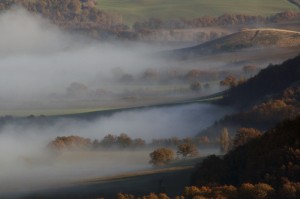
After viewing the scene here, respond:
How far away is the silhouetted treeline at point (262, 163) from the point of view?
189ft

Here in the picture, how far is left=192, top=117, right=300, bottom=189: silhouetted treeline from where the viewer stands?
57750 mm

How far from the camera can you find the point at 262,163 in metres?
60.9

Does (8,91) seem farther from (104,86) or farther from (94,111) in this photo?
(94,111)

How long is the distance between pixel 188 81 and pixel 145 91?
13.8 m

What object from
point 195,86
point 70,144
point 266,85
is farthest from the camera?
point 195,86

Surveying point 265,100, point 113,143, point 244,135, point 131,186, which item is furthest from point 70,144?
point 131,186

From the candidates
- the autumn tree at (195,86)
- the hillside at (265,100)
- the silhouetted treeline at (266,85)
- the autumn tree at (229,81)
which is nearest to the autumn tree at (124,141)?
the hillside at (265,100)

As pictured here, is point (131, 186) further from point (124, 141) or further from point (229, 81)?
point (229, 81)

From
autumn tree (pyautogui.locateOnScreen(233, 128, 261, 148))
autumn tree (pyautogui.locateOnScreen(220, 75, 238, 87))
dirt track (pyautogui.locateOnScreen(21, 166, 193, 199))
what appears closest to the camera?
dirt track (pyautogui.locateOnScreen(21, 166, 193, 199))

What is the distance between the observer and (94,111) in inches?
5625

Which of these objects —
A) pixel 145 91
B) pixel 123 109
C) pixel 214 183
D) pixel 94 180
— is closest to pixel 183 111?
pixel 123 109

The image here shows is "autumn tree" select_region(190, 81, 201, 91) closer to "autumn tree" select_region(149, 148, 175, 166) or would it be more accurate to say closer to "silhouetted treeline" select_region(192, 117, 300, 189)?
"autumn tree" select_region(149, 148, 175, 166)

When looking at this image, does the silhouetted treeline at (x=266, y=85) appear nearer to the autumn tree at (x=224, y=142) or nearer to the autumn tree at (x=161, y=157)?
the autumn tree at (x=224, y=142)

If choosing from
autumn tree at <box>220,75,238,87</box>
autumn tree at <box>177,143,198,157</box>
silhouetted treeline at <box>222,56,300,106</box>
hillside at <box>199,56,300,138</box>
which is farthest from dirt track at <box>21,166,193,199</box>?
autumn tree at <box>220,75,238,87</box>
